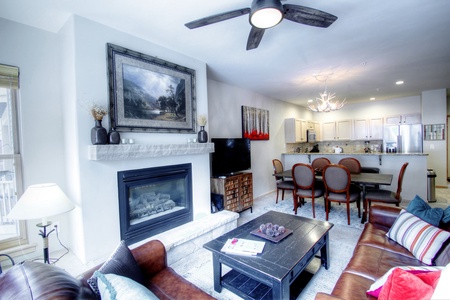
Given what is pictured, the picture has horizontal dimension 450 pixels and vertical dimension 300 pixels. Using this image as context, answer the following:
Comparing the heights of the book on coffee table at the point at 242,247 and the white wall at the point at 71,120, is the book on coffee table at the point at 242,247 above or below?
below

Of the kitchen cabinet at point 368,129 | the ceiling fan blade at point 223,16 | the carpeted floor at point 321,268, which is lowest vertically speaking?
the carpeted floor at point 321,268

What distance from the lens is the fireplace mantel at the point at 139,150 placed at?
2154 mm

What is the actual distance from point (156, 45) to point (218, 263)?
2.69 meters

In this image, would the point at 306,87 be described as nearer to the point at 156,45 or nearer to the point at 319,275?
the point at 156,45

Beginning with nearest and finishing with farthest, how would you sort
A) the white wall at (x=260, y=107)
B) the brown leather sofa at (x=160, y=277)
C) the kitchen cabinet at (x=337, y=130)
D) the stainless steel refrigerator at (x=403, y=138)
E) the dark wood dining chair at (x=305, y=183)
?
the brown leather sofa at (x=160, y=277), the dark wood dining chair at (x=305, y=183), the white wall at (x=260, y=107), the stainless steel refrigerator at (x=403, y=138), the kitchen cabinet at (x=337, y=130)

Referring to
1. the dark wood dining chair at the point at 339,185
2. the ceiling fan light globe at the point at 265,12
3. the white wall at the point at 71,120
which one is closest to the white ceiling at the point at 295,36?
the white wall at the point at 71,120

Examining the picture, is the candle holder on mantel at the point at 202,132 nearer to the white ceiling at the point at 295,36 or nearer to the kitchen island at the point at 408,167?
the white ceiling at the point at 295,36

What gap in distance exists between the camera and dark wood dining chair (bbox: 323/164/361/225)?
→ 3459mm

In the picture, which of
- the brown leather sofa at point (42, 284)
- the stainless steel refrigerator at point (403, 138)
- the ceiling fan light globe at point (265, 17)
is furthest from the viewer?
the stainless steel refrigerator at point (403, 138)

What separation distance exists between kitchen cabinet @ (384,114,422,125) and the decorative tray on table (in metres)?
6.63

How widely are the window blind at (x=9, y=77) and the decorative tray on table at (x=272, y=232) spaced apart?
9.75ft

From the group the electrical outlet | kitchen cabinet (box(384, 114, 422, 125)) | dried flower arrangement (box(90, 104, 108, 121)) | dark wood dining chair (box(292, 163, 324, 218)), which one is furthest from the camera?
kitchen cabinet (box(384, 114, 422, 125))

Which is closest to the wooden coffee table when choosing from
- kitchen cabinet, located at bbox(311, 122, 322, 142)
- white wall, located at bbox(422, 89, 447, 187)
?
white wall, located at bbox(422, 89, 447, 187)

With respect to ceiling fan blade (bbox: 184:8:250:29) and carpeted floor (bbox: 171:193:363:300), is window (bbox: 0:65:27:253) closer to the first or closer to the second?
carpeted floor (bbox: 171:193:363:300)
